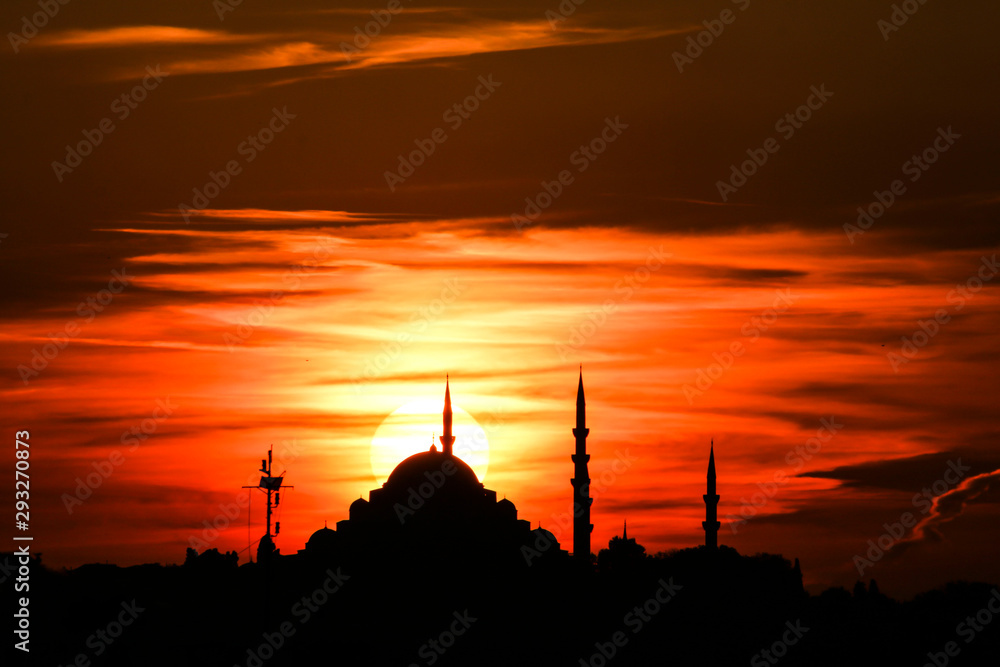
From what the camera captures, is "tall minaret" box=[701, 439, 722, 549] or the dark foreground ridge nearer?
the dark foreground ridge

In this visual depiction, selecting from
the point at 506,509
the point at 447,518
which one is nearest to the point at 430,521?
the point at 447,518

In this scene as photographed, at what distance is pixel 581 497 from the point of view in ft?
286

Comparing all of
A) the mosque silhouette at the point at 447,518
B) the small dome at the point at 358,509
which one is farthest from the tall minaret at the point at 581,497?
the small dome at the point at 358,509

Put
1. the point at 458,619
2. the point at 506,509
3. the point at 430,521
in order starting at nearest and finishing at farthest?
the point at 458,619 → the point at 430,521 → the point at 506,509

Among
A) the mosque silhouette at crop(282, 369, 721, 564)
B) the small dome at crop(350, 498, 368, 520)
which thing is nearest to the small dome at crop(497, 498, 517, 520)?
the mosque silhouette at crop(282, 369, 721, 564)

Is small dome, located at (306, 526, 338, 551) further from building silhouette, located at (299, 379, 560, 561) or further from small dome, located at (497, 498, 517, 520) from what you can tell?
small dome, located at (497, 498, 517, 520)

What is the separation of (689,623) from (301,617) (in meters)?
18.5

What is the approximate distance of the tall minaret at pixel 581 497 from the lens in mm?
87062

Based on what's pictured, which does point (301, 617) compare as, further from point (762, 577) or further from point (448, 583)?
point (762, 577)

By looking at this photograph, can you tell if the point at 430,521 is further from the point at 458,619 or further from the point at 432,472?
the point at 458,619

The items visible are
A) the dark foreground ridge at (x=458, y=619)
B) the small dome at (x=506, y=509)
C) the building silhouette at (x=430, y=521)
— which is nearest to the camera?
the dark foreground ridge at (x=458, y=619)

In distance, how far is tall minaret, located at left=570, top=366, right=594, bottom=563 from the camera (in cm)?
8706

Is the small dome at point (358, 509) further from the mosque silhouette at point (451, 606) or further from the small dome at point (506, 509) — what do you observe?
the small dome at point (506, 509)

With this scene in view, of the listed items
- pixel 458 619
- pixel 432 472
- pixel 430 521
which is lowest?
pixel 458 619
